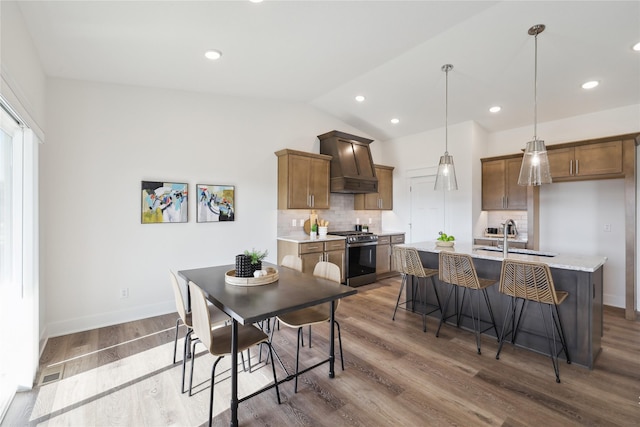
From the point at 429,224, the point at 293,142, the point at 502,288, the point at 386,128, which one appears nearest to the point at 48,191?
the point at 293,142

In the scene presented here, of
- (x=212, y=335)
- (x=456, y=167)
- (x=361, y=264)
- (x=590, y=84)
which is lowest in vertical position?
(x=361, y=264)

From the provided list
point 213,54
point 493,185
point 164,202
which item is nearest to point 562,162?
point 493,185

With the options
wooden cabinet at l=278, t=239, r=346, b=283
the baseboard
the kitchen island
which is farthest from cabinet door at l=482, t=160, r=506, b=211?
the baseboard

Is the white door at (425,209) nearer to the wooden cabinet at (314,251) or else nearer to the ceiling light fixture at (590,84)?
the wooden cabinet at (314,251)

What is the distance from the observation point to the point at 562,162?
4.22m

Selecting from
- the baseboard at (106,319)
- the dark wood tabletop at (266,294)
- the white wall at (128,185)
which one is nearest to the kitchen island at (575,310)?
the dark wood tabletop at (266,294)

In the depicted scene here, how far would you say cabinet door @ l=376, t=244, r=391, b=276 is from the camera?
5613 mm

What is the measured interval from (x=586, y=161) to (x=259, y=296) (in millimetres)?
4669

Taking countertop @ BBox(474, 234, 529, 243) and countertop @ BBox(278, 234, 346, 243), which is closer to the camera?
countertop @ BBox(278, 234, 346, 243)

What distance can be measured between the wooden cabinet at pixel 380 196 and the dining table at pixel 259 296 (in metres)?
3.48

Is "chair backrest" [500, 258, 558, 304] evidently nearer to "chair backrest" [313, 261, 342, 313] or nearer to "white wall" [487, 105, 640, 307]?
"chair backrest" [313, 261, 342, 313]

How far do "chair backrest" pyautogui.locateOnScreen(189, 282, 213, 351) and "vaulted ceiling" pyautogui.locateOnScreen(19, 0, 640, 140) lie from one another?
218 centimetres

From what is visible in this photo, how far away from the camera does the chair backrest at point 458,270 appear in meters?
2.95

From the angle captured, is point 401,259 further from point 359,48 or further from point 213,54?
point 213,54
